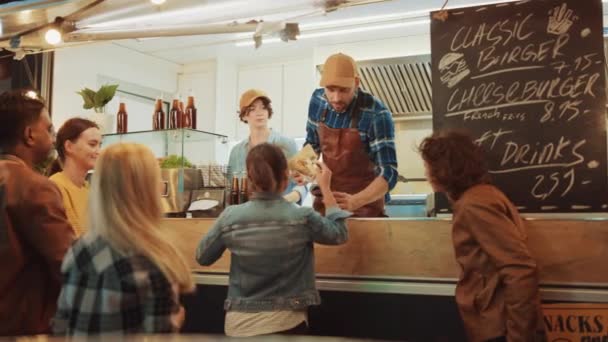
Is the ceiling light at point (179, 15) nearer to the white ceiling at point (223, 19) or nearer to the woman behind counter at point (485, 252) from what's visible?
the white ceiling at point (223, 19)

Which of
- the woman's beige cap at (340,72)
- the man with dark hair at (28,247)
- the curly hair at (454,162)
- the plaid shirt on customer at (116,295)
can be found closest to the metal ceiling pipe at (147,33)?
the woman's beige cap at (340,72)

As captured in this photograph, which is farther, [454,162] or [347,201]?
[347,201]

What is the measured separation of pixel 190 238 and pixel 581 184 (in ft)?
5.56

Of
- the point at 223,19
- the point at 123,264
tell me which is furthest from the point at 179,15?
the point at 123,264

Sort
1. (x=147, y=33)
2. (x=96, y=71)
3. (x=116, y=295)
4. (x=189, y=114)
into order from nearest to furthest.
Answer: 1. (x=116, y=295)
2. (x=189, y=114)
3. (x=147, y=33)
4. (x=96, y=71)

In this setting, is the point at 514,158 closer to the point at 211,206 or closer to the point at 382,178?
the point at 382,178

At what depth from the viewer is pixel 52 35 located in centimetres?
391

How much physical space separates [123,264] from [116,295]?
2.7 inches

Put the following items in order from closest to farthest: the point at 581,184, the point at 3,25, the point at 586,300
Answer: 1. the point at 586,300
2. the point at 581,184
3. the point at 3,25

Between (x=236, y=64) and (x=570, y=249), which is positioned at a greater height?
(x=236, y=64)

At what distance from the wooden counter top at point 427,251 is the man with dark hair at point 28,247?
492 millimetres

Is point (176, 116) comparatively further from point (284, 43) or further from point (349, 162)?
point (284, 43)

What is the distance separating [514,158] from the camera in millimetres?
2367

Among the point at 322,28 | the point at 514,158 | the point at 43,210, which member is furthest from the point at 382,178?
the point at 322,28
